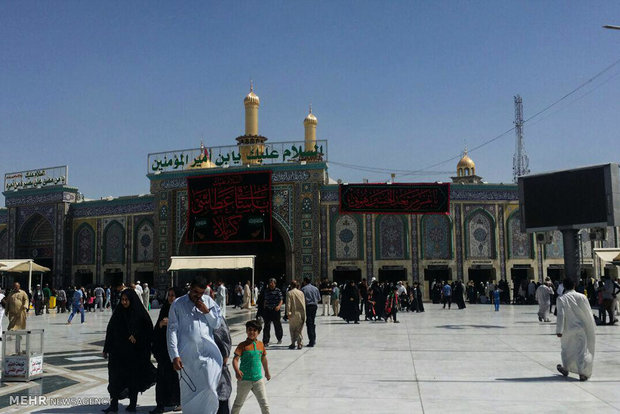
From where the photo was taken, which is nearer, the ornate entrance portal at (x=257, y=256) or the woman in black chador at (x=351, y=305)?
the woman in black chador at (x=351, y=305)

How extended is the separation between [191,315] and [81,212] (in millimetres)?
30740

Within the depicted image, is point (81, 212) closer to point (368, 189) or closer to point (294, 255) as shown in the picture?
point (294, 255)

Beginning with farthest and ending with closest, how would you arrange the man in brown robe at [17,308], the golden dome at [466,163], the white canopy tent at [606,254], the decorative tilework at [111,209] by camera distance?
1. the golden dome at [466,163]
2. the decorative tilework at [111,209]
3. the white canopy tent at [606,254]
4. the man in brown robe at [17,308]

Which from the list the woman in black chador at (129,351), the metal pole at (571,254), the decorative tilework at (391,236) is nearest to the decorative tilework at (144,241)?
the decorative tilework at (391,236)

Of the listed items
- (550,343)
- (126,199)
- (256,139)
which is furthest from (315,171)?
(550,343)

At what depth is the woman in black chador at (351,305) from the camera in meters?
16.5

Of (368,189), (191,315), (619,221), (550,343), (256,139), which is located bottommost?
(550,343)

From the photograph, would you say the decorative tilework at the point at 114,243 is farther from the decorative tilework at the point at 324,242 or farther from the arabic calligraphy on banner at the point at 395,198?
the arabic calligraphy on banner at the point at 395,198

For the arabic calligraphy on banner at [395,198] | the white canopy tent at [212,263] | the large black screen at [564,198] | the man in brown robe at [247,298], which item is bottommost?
the man in brown robe at [247,298]

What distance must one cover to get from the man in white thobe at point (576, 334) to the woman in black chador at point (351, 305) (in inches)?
349

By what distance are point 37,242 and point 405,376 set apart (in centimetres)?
3159

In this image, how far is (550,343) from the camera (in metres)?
11.3

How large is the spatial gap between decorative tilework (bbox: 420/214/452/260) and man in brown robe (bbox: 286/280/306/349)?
744 inches

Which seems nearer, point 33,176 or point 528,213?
point 528,213
